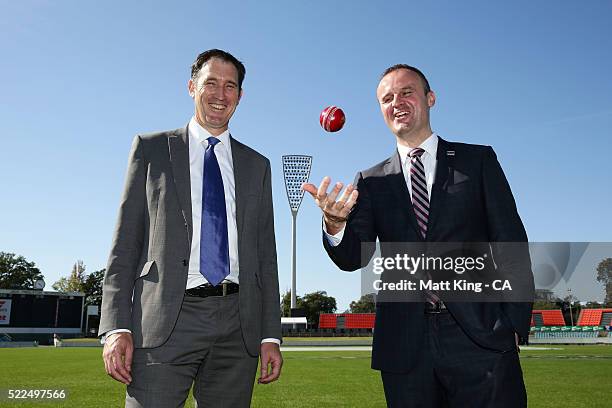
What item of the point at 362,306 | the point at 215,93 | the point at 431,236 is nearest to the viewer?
the point at 431,236

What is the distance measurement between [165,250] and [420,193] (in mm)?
1645

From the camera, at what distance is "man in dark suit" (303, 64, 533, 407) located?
3.22 meters

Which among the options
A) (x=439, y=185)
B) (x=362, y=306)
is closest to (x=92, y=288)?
(x=362, y=306)

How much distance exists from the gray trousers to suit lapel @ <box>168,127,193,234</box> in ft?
1.80

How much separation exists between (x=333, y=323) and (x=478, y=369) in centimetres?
8012

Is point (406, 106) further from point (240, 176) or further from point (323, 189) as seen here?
point (240, 176)

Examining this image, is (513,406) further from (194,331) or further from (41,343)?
(41,343)

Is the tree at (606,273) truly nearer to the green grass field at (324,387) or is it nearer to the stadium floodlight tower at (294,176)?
the stadium floodlight tower at (294,176)

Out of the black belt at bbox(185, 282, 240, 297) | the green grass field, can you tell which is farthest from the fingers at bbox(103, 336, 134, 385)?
the green grass field

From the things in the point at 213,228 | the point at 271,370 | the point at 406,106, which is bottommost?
the point at 271,370

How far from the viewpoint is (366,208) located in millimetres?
3840

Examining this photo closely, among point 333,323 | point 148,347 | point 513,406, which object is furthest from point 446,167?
point 333,323

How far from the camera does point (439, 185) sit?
3578 mm

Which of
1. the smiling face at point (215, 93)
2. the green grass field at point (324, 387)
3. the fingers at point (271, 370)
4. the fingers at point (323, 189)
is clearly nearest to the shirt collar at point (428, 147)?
the fingers at point (323, 189)
